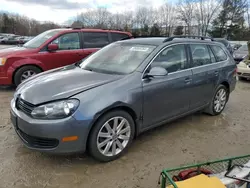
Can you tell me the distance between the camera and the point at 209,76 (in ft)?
12.8

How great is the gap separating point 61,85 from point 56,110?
410 millimetres

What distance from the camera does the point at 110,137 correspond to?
2.65 m

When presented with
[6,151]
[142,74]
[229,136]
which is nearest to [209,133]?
[229,136]

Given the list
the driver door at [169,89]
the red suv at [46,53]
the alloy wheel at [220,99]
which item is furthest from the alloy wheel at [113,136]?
the red suv at [46,53]

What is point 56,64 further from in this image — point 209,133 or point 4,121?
point 209,133

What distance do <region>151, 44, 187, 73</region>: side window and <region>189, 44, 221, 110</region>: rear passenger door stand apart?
0.23 m

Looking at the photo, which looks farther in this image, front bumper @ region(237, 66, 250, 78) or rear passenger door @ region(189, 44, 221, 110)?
front bumper @ region(237, 66, 250, 78)

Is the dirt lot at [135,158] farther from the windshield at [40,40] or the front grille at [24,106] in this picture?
the windshield at [40,40]

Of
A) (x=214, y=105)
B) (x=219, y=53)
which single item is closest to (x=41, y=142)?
(x=214, y=105)

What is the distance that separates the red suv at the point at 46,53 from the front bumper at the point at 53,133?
3329 millimetres

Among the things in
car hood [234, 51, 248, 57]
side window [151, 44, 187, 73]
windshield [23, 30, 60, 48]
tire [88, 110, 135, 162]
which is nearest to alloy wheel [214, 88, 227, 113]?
side window [151, 44, 187, 73]

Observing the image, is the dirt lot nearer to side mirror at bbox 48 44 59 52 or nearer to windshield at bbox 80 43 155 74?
windshield at bbox 80 43 155 74

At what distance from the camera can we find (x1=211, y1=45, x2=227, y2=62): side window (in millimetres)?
4256

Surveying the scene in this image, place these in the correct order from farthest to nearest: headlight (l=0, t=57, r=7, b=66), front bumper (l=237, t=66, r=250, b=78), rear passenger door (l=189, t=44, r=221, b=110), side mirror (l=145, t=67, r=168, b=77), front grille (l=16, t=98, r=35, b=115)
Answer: front bumper (l=237, t=66, r=250, b=78)
headlight (l=0, t=57, r=7, b=66)
rear passenger door (l=189, t=44, r=221, b=110)
side mirror (l=145, t=67, r=168, b=77)
front grille (l=16, t=98, r=35, b=115)
